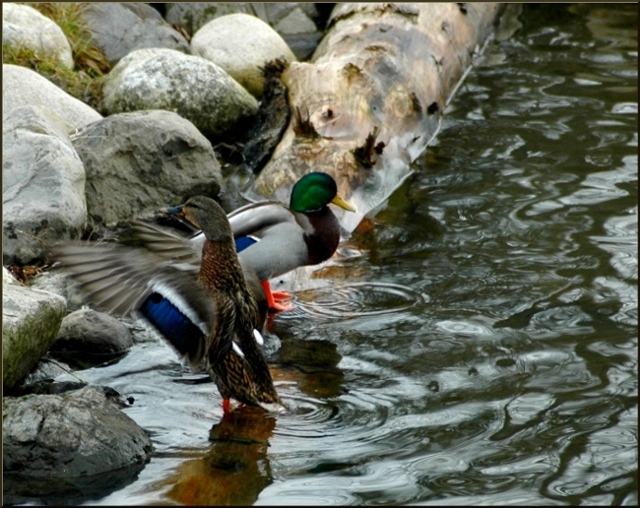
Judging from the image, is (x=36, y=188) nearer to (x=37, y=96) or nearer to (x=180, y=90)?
(x=37, y=96)

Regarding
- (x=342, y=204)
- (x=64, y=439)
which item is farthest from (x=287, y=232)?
(x=64, y=439)

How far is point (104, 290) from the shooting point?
439 centimetres

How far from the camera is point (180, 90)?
318 inches

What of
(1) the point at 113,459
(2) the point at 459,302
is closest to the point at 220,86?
(2) the point at 459,302

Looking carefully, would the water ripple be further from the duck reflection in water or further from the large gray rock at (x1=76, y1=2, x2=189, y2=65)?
the large gray rock at (x1=76, y1=2, x2=189, y2=65)

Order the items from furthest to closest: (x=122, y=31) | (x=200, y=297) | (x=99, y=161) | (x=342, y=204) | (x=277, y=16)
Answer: (x=277, y=16) < (x=122, y=31) < (x=99, y=161) < (x=342, y=204) < (x=200, y=297)

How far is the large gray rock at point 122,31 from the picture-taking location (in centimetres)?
884

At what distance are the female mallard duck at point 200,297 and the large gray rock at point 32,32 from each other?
383cm

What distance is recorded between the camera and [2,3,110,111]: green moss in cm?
802

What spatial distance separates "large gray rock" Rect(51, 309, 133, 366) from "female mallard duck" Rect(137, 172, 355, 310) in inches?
32.1

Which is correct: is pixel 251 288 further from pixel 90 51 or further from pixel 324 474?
pixel 90 51

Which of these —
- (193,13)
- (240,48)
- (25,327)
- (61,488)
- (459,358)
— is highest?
(193,13)

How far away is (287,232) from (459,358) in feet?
4.82

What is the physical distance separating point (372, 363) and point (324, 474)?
1162 mm
